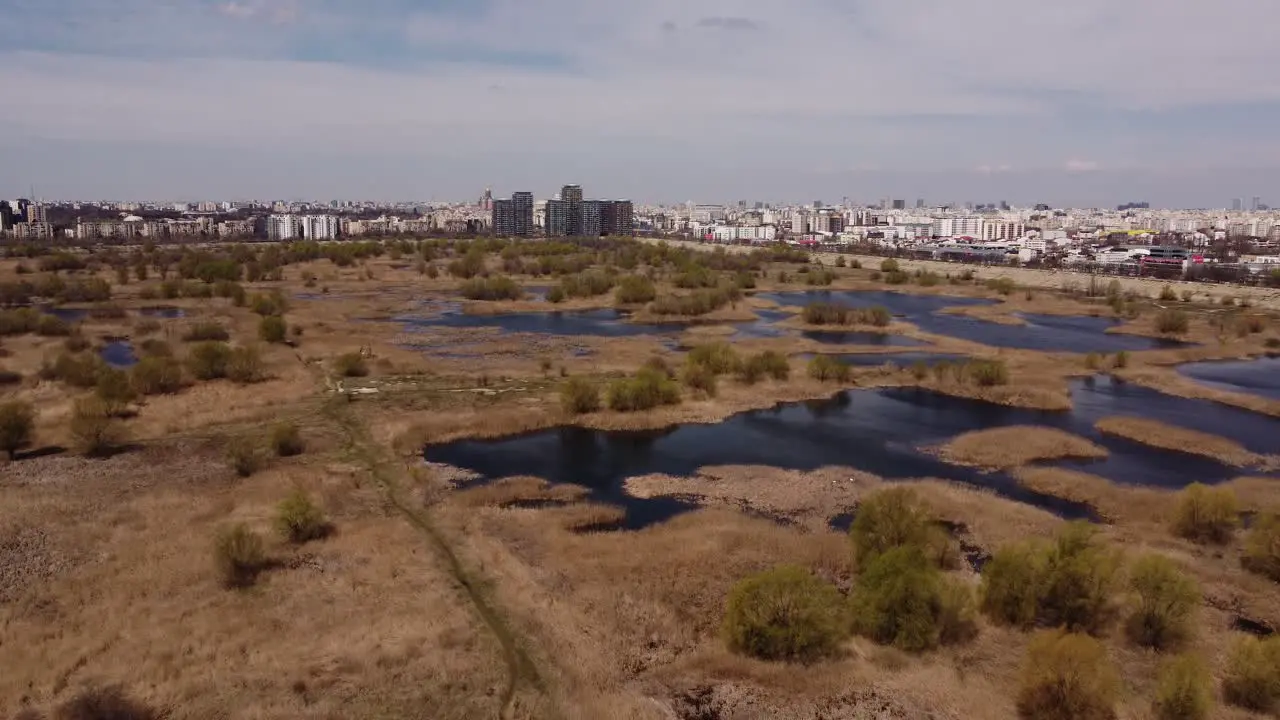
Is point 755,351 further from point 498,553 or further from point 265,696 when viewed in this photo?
point 265,696

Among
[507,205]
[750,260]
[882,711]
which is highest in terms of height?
[507,205]

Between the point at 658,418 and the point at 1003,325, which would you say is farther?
the point at 1003,325

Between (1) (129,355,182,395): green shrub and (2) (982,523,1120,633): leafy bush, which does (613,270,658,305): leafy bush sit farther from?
(2) (982,523,1120,633): leafy bush

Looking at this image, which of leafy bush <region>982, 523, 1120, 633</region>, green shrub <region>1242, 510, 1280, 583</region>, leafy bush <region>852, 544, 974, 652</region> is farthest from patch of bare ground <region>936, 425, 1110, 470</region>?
leafy bush <region>852, 544, 974, 652</region>

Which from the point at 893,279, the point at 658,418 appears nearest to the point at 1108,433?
the point at 658,418

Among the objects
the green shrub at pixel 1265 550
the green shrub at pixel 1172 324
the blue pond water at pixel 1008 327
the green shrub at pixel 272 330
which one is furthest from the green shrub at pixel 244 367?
the green shrub at pixel 1172 324

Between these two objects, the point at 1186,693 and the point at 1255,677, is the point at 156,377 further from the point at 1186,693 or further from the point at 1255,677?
the point at 1255,677
